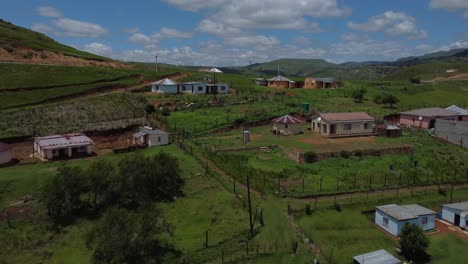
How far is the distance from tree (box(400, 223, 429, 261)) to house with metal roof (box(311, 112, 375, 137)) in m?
19.1

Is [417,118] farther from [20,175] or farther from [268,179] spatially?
[20,175]

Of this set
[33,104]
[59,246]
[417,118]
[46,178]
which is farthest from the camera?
[417,118]

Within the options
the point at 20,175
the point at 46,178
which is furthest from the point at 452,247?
the point at 20,175

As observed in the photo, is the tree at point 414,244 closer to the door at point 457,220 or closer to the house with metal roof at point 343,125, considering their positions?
the door at point 457,220

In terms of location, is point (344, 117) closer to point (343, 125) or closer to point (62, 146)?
point (343, 125)

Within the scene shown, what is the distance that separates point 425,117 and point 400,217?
98.1 ft

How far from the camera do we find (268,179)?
2955 centimetres

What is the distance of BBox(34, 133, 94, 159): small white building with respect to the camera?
31.6m

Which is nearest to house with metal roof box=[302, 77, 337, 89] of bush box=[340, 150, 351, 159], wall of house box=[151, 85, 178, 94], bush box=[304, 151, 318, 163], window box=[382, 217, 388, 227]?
wall of house box=[151, 85, 178, 94]

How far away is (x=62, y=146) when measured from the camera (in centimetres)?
3206

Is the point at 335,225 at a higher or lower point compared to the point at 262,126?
lower

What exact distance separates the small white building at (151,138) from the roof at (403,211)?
20.3 m

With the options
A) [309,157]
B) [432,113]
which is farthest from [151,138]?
[432,113]

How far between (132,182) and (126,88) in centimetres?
3530
